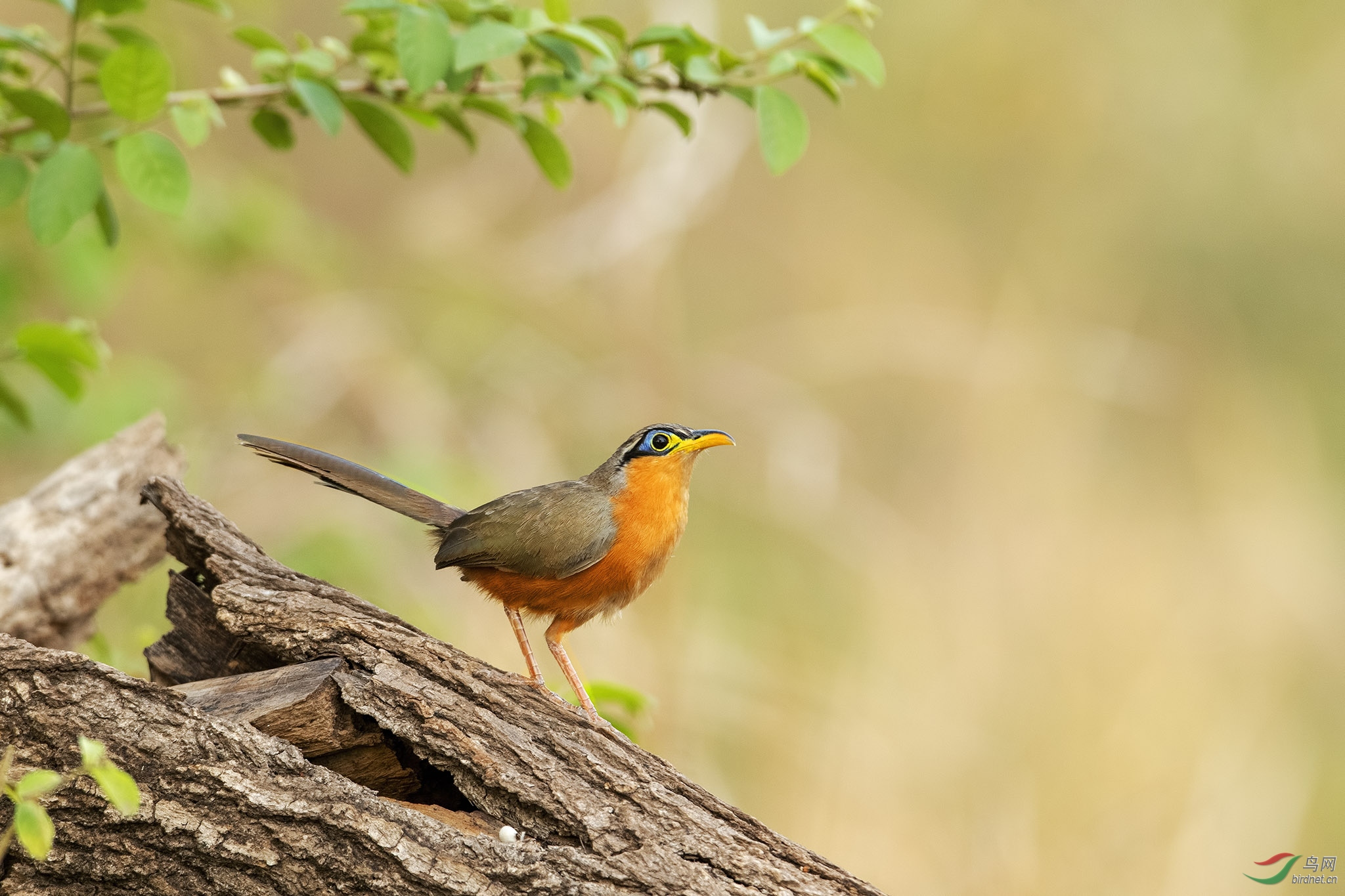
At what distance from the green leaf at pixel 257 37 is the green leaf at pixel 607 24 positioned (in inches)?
37.0

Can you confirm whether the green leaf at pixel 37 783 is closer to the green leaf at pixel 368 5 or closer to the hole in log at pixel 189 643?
the hole in log at pixel 189 643

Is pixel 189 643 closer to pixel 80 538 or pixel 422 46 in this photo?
pixel 80 538

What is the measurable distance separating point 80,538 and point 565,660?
70.9 inches

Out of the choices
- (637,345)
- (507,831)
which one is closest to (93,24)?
(507,831)

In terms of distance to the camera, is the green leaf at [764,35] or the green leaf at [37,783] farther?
the green leaf at [764,35]

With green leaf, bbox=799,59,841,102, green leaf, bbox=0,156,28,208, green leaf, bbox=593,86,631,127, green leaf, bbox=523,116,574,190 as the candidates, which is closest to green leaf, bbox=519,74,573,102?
green leaf, bbox=593,86,631,127

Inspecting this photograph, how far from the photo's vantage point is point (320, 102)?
127 inches

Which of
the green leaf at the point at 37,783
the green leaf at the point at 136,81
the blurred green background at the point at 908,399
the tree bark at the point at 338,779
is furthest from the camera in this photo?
the blurred green background at the point at 908,399

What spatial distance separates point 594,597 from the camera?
11.5ft

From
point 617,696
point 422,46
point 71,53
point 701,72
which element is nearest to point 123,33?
point 71,53

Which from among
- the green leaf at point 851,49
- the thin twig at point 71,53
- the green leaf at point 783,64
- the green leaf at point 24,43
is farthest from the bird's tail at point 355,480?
the green leaf at point 851,49

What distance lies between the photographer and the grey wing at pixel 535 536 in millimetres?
3357

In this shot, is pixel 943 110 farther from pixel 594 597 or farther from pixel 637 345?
pixel 594 597

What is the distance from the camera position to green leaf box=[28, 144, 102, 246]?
9.47ft
